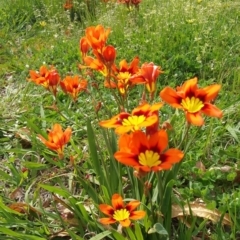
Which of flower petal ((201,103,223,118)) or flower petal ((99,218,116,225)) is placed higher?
flower petal ((201,103,223,118))

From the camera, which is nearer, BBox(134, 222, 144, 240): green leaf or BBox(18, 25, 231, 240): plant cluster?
BBox(18, 25, 231, 240): plant cluster

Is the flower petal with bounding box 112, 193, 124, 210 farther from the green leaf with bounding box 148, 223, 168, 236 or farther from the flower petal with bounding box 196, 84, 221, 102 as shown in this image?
the flower petal with bounding box 196, 84, 221, 102

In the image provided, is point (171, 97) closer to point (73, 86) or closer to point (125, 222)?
point (125, 222)

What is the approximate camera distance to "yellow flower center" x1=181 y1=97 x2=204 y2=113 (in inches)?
49.8

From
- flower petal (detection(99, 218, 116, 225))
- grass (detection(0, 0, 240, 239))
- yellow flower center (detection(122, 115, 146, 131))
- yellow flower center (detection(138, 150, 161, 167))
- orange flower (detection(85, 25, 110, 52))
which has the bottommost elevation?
grass (detection(0, 0, 240, 239))

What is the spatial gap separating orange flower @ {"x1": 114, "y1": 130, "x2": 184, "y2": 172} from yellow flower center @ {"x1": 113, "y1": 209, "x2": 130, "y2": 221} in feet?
0.68

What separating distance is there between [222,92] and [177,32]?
0.79 m

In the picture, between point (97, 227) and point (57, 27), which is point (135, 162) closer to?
point (97, 227)

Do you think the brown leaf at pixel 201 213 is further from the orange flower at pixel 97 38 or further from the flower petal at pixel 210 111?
the orange flower at pixel 97 38

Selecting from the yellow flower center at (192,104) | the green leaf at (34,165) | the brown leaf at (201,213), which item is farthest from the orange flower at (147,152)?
the green leaf at (34,165)

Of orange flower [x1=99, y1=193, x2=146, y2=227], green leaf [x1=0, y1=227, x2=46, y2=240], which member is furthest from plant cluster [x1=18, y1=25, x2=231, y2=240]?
green leaf [x1=0, y1=227, x2=46, y2=240]

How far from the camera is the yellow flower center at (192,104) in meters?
1.26

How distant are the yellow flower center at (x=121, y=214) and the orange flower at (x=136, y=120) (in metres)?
0.27

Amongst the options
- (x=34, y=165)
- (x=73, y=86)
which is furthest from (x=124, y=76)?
(x=34, y=165)
